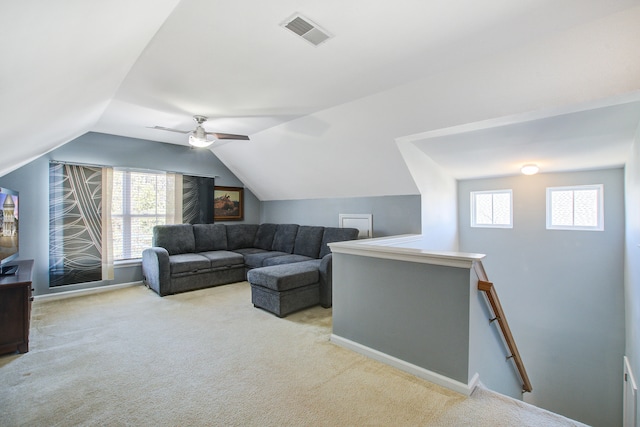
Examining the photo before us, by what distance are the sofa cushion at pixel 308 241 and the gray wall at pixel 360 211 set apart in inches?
14.7

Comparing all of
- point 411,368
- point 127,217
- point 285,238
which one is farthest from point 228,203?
point 411,368

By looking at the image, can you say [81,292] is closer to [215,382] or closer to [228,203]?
[228,203]

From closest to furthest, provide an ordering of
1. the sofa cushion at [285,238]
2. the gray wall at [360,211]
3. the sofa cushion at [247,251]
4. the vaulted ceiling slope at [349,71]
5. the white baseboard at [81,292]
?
the vaulted ceiling slope at [349,71]
the white baseboard at [81,292]
the gray wall at [360,211]
the sofa cushion at [285,238]
the sofa cushion at [247,251]

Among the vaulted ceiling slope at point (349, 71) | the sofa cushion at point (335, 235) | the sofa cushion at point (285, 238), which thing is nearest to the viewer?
the vaulted ceiling slope at point (349, 71)

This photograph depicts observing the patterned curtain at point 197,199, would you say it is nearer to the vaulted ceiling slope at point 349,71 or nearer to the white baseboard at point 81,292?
the white baseboard at point 81,292

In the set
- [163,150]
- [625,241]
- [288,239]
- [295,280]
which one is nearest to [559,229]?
[625,241]

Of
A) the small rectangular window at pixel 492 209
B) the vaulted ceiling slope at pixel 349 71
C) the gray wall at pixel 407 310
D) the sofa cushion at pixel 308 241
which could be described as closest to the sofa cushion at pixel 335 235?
the sofa cushion at pixel 308 241

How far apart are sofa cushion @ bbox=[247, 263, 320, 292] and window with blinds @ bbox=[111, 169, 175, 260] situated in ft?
8.52

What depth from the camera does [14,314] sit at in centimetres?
267

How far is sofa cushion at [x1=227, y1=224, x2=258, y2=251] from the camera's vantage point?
600 centimetres

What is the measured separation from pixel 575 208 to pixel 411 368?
3749mm

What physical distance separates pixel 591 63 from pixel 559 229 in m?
3.05

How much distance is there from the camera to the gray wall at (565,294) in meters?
4.02

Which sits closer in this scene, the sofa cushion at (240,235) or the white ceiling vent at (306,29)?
the white ceiling vent at (306,29)
